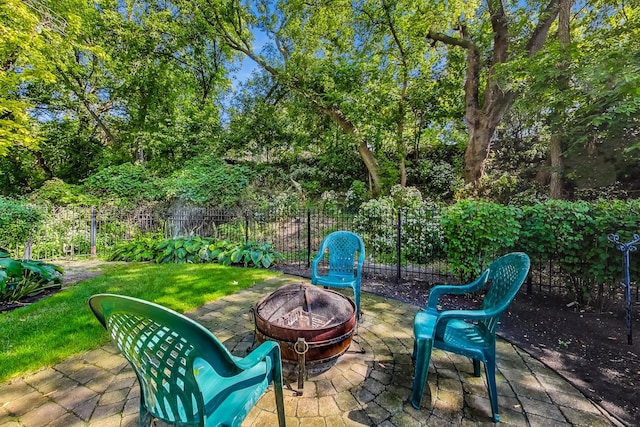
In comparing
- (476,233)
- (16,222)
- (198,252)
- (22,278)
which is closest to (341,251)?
(476,233)

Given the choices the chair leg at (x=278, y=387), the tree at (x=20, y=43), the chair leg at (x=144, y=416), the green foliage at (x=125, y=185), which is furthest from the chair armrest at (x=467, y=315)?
the green foliage at (x=125, y=185)

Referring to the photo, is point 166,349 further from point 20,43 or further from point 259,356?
point 20,43

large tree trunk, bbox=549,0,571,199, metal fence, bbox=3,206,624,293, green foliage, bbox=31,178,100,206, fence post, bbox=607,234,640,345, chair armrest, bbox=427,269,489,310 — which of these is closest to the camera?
chair armrest, bbox=427,269,489,310

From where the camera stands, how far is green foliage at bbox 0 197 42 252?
246 inches

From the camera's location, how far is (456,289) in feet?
8.52

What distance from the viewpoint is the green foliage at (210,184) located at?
954cm

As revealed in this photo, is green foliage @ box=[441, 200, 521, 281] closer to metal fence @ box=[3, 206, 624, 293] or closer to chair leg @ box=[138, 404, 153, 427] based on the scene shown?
metal fence @ box=[3, 206, 624, 293]

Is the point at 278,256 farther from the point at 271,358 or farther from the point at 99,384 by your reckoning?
the point at 271,358

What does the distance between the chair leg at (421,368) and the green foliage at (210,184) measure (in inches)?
339

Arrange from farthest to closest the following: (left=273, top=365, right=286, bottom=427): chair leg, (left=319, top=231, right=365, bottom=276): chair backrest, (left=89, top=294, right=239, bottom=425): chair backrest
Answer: (left=319, top=231, right=365, bottom=276): chair backrest < (left=273, top=365, right=286, bottom=427): chair leg < (left=89, top=294, right=239, bottom=425): chair backrest

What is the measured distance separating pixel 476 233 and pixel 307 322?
119 inches

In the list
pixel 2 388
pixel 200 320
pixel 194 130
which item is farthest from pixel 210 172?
pixel 2 388

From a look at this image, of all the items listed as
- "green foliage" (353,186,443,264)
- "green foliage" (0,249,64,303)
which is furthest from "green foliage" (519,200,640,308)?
"green foliage" (0,249,64,303)

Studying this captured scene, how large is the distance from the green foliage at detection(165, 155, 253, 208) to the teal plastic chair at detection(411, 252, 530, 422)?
8540mm
